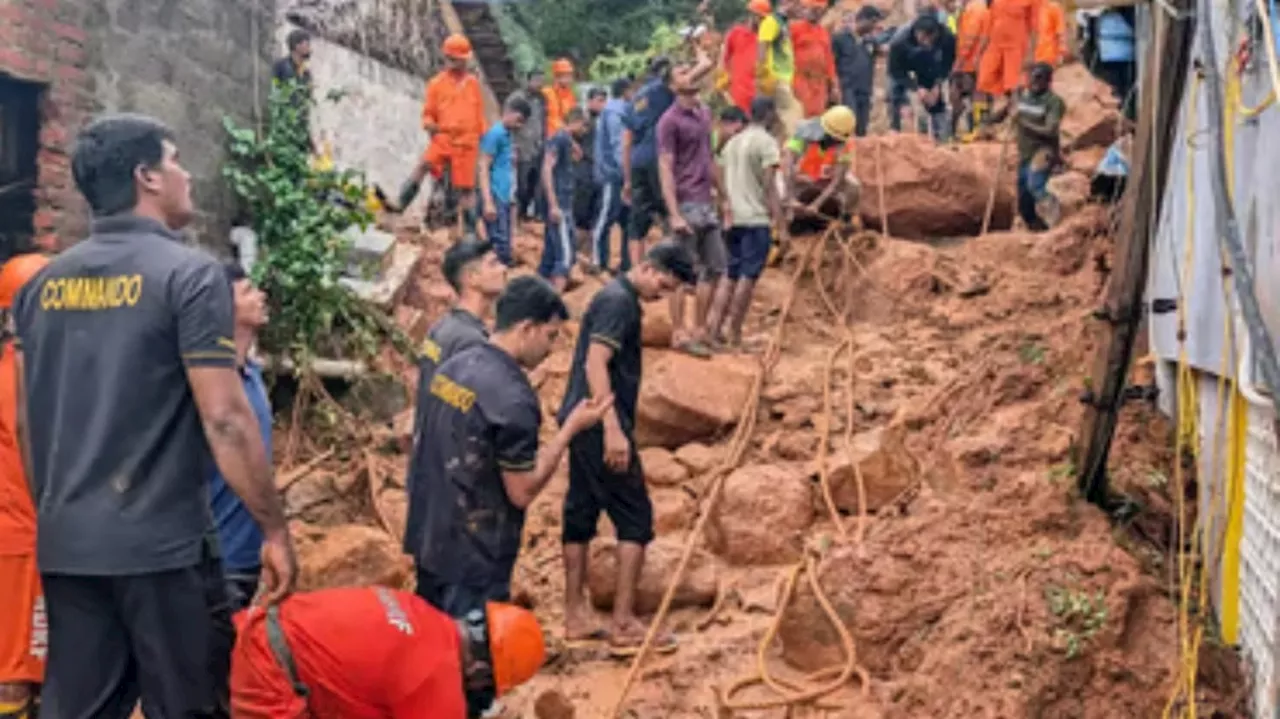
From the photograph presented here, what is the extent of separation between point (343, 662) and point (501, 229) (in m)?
6.34

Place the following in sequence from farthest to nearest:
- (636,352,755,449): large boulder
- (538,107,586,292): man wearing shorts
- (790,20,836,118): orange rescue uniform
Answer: (790,20,836,118): orange rescue uniform
(538,107,586,292): man wearing shorts
(636,352,755,449): large boulder

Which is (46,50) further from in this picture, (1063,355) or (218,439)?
(1063,355)

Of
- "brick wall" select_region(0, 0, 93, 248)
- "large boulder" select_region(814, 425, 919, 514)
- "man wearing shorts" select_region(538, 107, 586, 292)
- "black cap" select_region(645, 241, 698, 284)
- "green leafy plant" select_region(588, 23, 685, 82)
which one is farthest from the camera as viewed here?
"green leafy plant" select_region(588, 23, 685, 82)

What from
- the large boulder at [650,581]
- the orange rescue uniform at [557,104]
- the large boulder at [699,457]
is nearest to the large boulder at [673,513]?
the large boulder at [699,457]

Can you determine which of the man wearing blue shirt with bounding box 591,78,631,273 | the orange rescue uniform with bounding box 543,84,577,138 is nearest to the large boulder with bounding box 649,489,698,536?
the man wearing blue shirt with bounding box 591,78,631,273

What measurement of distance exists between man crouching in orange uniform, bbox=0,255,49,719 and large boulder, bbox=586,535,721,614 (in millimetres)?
2632

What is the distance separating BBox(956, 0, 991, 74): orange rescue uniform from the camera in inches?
475

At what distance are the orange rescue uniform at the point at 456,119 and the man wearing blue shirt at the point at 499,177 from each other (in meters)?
0.60

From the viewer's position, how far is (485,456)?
4066 millimetres

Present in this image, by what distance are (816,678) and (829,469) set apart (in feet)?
6.00

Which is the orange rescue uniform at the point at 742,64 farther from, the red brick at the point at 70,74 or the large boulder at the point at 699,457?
the red brick at the point at 70,74

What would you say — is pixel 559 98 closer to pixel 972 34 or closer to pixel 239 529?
pixel 972 34

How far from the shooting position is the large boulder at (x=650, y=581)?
567 centimetres

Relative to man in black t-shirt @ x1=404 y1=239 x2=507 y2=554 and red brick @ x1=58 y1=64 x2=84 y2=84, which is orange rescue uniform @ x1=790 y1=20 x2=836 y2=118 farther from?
man in black t-shirt @ x1=404 y1=239 x2=507 y2=554
